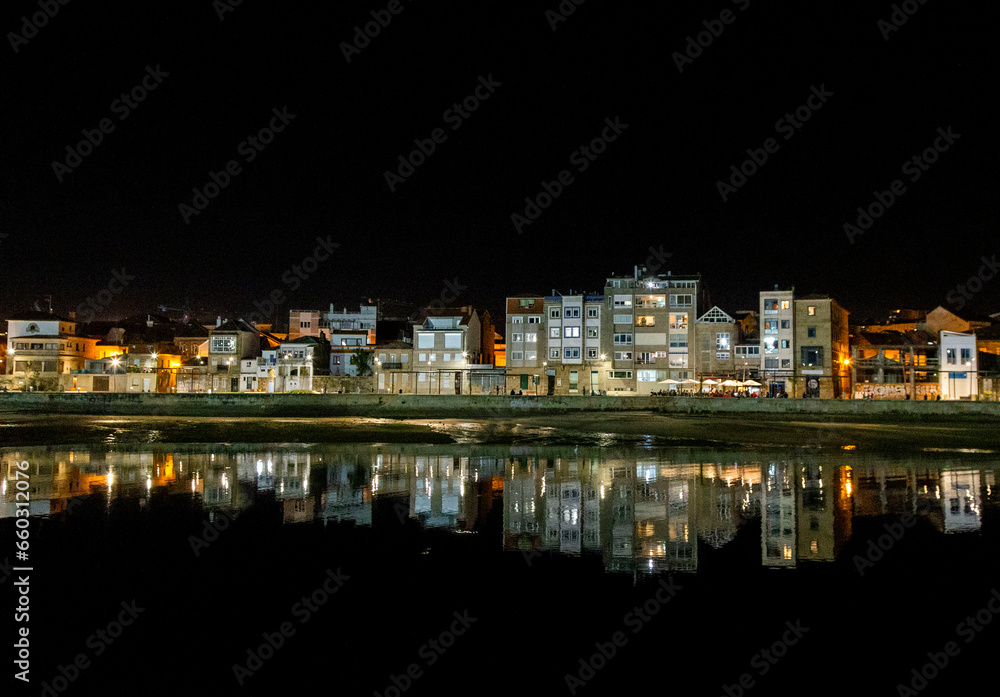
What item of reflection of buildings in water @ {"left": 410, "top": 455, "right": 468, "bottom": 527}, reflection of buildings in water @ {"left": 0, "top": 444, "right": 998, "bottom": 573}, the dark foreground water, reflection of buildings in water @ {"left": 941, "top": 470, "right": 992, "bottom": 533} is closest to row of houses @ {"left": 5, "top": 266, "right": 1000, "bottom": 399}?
reflection of buildings in water @ {"left": 941, "top": 470, "right": 992, "bottom": 533}

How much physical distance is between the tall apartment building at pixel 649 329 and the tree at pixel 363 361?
26783mm

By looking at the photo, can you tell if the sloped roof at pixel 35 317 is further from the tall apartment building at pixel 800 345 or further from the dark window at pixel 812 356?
the dark window at pixel 812 356

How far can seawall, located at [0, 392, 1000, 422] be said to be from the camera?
50000 mm

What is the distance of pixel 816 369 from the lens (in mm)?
63938

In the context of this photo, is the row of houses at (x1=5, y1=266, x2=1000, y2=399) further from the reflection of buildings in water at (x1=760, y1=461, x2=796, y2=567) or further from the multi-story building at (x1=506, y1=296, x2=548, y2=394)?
the reflection of buildings in water at (x1=760, y1=461, x2=796, y2=567)

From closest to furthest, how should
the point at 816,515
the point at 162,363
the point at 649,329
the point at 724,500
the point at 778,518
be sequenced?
the point at 778,518
the point at 816,515
the point at 724,500
the point at 649,329
the point at 162,363

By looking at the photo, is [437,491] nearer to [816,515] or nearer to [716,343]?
[816,515]

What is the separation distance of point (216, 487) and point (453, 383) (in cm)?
5586

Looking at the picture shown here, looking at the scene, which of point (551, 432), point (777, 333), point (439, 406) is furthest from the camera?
point (777, 333)

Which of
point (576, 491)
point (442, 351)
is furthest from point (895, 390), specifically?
point (576, 491)

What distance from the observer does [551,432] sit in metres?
38.3

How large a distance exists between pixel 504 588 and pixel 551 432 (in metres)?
28.9

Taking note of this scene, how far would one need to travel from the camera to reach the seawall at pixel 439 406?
164 ft

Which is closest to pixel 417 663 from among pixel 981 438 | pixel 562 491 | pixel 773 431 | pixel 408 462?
pixel 562 491
